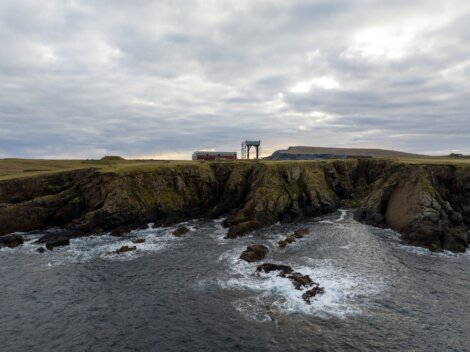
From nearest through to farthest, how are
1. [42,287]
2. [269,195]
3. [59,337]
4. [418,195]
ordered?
1. [59,337]
2. [42,287]
3. [418,195]
4. [269,195]

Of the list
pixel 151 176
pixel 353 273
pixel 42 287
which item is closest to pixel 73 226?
pixel 151 176

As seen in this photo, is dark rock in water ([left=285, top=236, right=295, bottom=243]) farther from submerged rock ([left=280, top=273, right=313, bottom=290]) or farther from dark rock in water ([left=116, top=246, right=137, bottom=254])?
dark rock in water ([left=116, top=246, right=137, bottom=254])

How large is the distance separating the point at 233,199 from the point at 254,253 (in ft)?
115

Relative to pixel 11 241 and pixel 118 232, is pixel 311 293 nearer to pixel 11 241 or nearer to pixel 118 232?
pixel 118 232

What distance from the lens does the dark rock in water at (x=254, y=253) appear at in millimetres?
48188

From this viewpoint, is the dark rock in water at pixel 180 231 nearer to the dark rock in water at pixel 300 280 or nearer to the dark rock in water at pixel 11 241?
the dark rock in water at pixel 11 241

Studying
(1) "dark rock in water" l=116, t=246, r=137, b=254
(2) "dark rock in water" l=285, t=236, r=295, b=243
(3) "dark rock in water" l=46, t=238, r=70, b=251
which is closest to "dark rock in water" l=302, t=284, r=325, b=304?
(2) "dark rock in water" l=285, t=236, r=295, b=243

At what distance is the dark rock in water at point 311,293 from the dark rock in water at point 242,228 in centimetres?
2510

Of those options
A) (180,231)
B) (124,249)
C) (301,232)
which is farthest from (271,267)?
(180,231)

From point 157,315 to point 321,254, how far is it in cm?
2742

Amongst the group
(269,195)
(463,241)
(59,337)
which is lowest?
(59,337)

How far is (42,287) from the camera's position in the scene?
133 feet

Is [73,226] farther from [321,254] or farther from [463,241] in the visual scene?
[463,241]

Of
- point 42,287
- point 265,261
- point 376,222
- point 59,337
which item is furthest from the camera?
point 376,222
